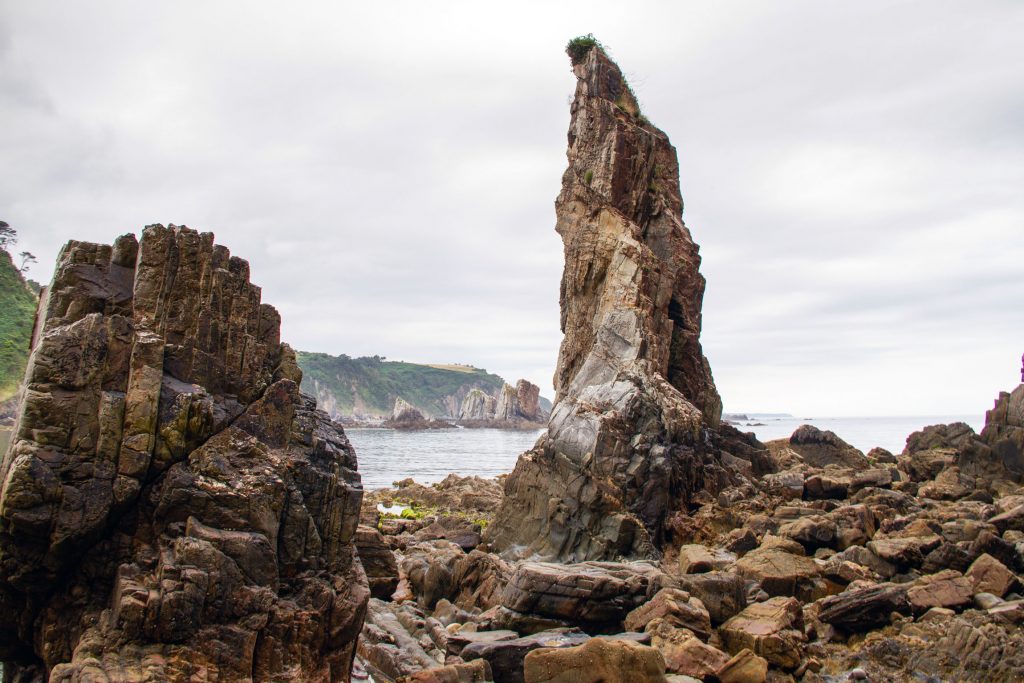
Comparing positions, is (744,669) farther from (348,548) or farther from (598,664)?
(348,548)

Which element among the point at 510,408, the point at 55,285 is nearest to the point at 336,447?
the point at 55,285

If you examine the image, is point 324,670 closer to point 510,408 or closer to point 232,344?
point 232,344

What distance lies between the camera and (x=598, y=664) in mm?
10281

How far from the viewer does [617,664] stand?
33.6ft

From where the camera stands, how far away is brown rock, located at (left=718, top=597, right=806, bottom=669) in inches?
494

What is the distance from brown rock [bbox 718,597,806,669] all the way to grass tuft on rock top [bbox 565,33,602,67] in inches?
1201

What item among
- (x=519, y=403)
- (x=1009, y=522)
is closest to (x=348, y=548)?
Result: (x=1009, y=522)

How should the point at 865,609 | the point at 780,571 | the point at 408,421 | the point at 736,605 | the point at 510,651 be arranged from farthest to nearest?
the point at 408,421 → the point at 780,571 → the point at 736,605 → the point at 865,609 → the point at 510,651

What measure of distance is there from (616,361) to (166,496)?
2136 cm

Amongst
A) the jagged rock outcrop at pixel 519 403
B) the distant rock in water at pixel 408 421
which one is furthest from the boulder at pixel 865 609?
the jagged rock outcrop at pixel 519 403

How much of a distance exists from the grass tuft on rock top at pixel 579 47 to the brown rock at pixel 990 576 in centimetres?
2987

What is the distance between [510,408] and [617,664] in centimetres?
17085

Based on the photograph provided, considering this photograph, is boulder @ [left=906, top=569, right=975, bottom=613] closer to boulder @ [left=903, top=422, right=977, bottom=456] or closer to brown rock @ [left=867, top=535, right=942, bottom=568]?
brown rock @ [left=867, top=535, right=942, bottom=568]

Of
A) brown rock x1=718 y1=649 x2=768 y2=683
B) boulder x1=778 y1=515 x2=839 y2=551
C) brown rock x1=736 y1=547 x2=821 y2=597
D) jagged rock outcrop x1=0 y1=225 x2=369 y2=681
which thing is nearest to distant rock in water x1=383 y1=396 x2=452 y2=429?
boulder x1=778 y1=515 x2=839 y2=551
